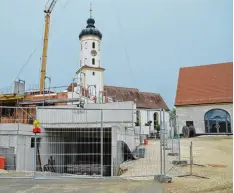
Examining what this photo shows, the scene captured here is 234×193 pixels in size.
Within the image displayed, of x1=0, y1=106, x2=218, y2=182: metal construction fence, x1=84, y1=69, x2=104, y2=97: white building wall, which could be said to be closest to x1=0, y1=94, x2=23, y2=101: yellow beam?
x1=0, y1=106, x2=218, y2=182: metal construction fence

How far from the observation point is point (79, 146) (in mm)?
12961

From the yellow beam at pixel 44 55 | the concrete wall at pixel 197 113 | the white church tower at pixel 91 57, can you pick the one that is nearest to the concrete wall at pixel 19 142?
the concrete wall at pixel 197 113

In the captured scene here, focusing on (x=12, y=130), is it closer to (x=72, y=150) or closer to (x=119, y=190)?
(x=72, y=150)

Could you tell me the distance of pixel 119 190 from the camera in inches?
270

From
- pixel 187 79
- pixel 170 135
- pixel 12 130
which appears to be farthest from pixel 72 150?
pixel 187 79

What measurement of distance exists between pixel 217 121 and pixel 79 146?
23.4 meters

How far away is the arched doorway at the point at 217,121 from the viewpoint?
105 feet

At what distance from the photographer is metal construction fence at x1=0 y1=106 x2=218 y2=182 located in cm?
1198

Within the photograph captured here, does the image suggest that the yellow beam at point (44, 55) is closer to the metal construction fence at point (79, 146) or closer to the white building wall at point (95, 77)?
the white building wall at point (95, 77)

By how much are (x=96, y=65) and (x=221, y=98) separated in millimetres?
27744

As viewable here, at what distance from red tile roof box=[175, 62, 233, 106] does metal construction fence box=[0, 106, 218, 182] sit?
12417 millimetres

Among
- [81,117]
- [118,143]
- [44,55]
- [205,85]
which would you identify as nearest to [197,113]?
[205,85]

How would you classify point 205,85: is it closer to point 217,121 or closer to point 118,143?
point 217,121

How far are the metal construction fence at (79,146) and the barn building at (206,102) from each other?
37.0ft
